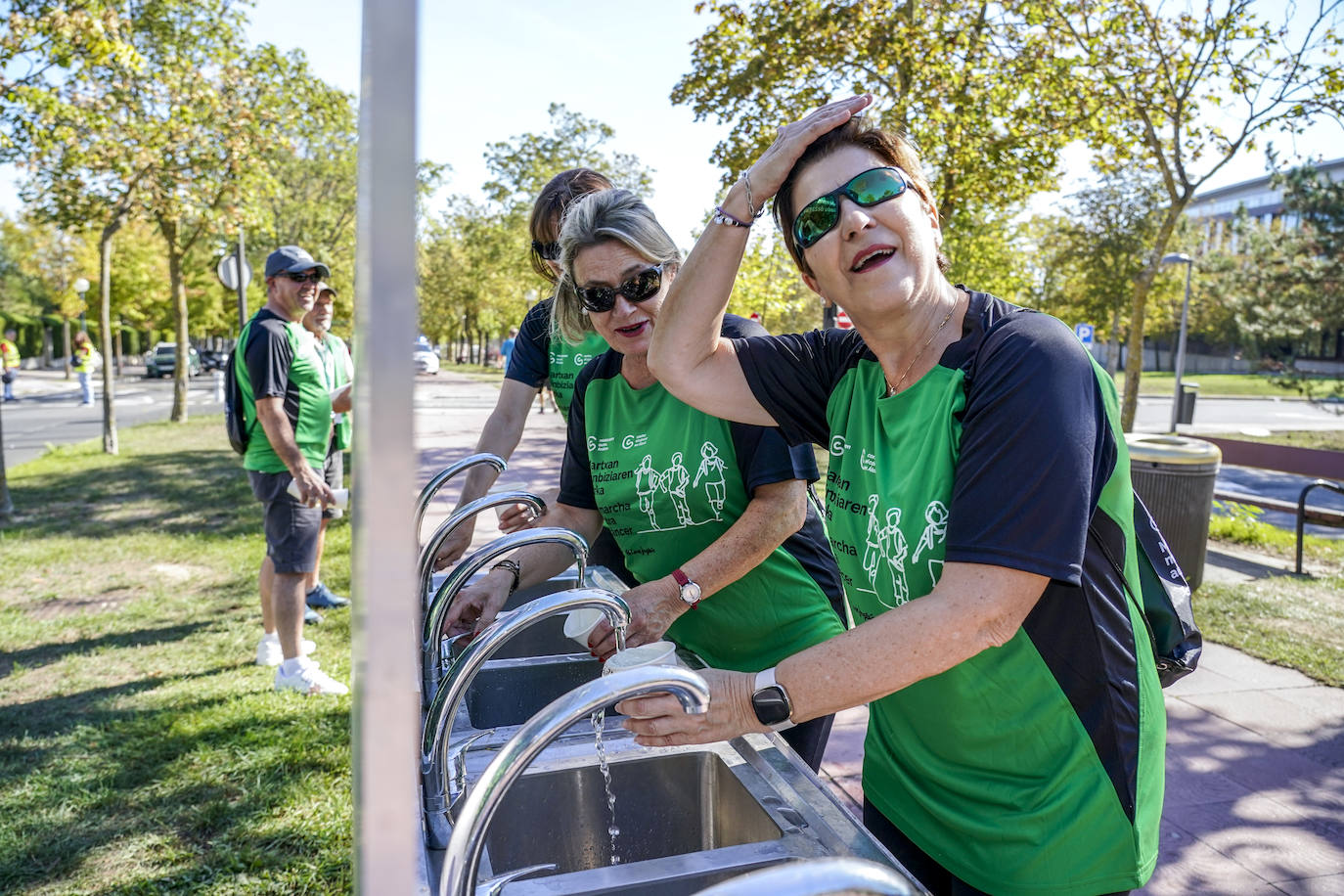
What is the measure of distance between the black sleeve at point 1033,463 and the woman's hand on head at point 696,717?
339 mm

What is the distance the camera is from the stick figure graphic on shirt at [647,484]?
7.25 feet

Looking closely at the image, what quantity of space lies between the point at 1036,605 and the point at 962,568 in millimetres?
187

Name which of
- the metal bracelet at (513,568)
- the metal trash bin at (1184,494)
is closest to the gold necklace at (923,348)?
the metal bracelet at (513,568)

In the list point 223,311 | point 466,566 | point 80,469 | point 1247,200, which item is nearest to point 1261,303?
point 80,469

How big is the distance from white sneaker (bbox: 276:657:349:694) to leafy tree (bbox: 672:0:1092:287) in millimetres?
6891

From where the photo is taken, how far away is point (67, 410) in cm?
2355

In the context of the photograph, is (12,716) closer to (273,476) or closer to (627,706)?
(273,476)

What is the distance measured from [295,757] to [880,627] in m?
3.40

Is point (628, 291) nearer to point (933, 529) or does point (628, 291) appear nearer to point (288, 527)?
point (933, 529)

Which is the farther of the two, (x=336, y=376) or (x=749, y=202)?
(x=336, y=376)

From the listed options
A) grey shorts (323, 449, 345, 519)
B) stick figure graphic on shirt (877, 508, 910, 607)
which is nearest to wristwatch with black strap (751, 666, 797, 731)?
stick figure graphic on shirt (877, 508, 910, 607)

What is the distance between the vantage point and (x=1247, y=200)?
67.0 meters

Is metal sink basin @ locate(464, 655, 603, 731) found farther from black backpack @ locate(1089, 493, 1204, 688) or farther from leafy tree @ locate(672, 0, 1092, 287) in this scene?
leafy tree @ locate(672, 0, 1092, 287)

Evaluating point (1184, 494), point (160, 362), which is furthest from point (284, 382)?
point (160, 362)
